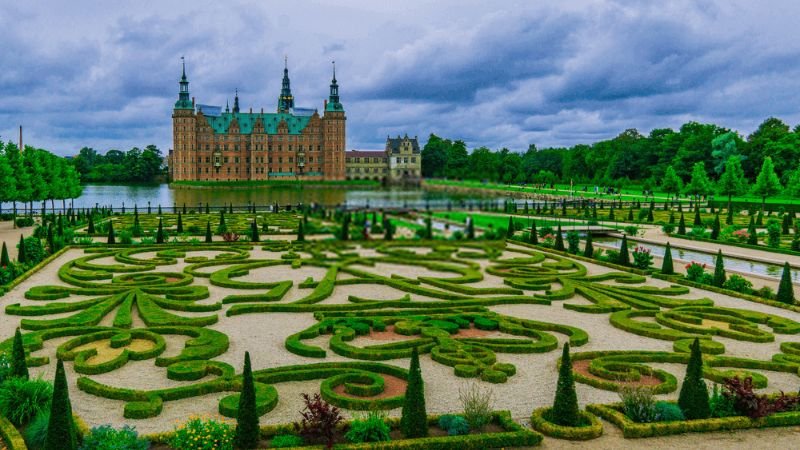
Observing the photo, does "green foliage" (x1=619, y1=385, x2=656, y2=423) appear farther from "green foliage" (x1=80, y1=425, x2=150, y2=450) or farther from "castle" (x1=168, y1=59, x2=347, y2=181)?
"castle" (x1=168, y1=59, x2=347, y2=181)

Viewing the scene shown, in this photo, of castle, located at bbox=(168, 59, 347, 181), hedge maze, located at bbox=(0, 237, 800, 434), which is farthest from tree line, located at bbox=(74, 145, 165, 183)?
hedge maze, located at bbox=(0, 237, 800, 434)

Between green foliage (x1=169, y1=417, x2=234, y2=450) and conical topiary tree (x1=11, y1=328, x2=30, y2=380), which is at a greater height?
conical topiary tree (x1=11, y1=328, x2=30, y2=380)

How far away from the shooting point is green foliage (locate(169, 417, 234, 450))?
7.25 meters

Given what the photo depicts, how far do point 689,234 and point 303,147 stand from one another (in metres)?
89.3

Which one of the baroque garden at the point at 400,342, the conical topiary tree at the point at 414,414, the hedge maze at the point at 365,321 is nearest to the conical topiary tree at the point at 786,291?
the baroque garden at the point at 400,342

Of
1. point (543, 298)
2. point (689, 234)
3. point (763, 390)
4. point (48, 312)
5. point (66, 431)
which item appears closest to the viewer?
point (66, 431)

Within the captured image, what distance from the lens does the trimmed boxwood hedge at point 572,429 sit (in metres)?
8.12

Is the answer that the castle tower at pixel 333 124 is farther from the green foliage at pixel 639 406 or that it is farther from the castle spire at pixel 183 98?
the green foliage at pixel 639 406

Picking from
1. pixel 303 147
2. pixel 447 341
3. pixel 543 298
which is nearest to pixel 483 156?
pixel 447 341

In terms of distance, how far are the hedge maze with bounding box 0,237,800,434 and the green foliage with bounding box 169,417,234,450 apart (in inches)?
47.9

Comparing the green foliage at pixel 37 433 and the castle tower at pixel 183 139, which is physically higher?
the castle tower at pixel 183 139

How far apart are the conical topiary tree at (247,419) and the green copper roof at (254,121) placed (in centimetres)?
10823

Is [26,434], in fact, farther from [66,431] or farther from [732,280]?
[732,280]

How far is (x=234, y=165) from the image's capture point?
112m
